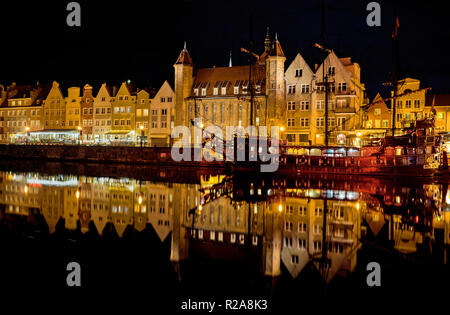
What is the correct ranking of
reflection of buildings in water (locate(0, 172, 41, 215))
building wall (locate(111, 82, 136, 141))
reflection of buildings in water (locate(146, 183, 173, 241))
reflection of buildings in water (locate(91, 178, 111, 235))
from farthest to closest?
1. building wall (locate(111, 82, 136, 141))
2. reflection of buildings in water (locate(0, 172, 41, 215))
3. reflection of buildings in water (locate(91, 178, 111, 235))
4. reflection of buildings in water (locate(146, 183, 173, 241))

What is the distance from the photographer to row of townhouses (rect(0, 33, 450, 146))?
53.9 meters

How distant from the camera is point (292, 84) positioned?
5750 cm

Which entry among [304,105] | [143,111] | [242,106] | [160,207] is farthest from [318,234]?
[143,111]

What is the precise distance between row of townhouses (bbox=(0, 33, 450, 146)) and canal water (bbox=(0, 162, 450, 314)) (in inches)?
1204

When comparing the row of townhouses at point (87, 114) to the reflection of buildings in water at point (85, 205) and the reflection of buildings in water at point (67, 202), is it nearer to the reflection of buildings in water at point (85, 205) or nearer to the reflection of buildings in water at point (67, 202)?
the reflection of buildings in water at point (85, 205)

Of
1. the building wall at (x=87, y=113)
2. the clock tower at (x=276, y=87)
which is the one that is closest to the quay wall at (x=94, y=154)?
the building wall at (x=87, y=113)

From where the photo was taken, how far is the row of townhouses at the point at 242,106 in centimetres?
5388

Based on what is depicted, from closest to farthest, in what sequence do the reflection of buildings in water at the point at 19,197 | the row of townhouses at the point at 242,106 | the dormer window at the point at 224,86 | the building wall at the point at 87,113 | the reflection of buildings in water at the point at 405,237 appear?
the reflection of buildings in water at the point at 405,237 → the reflection of buildings in water at the point at 19,197 → the row of townhouses at the point at 242,106 → the dormer window at the point at 224,86 → the building wall at the point at 87,113

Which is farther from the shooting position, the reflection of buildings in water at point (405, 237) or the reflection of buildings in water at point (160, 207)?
the reflection of buildings in water at point (160, 207)

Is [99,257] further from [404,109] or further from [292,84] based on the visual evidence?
[404,109]

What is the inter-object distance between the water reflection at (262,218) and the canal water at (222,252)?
0.06 metres

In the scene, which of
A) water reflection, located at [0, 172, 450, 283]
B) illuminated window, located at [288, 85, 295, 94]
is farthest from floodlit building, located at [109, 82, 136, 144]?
water reflection, located at [0, 172, 450, 283]

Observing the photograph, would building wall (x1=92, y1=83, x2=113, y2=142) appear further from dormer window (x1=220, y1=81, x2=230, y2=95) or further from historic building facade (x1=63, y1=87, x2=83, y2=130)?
dormer window (x1=220, y1=81, x2=230, y2=95)

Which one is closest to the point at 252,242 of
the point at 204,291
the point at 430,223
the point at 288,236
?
the point at 288,236
